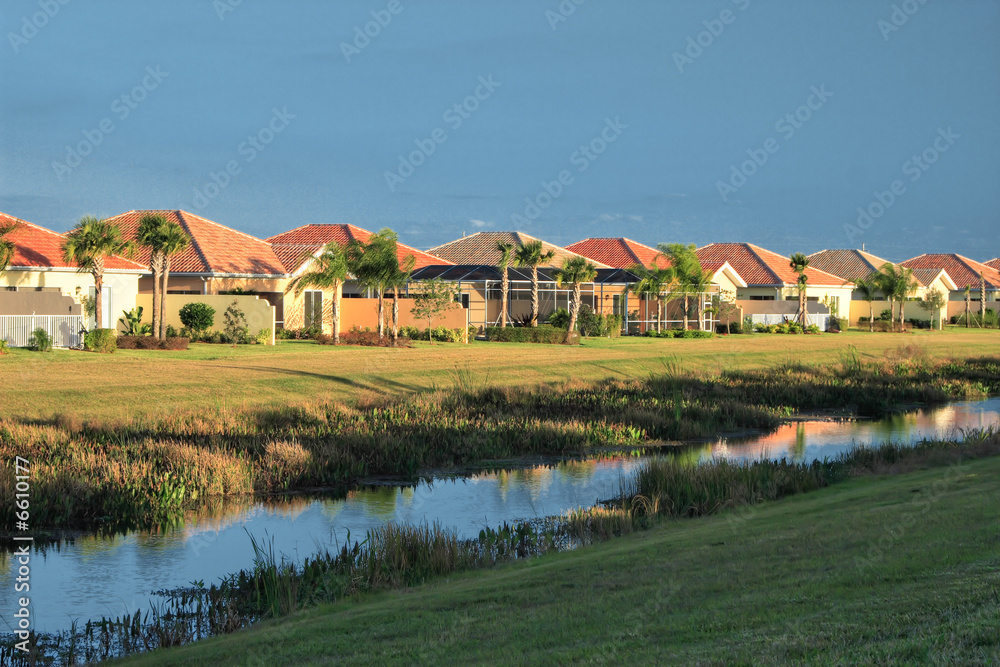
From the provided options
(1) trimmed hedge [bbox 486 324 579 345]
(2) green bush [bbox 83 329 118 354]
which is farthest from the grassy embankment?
(1) trimmed hedge [bbox 486 324 579 345]

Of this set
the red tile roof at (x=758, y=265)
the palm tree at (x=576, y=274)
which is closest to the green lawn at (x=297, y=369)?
the palm tree at (x=576, y=274)

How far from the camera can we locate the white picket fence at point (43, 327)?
3303 cm

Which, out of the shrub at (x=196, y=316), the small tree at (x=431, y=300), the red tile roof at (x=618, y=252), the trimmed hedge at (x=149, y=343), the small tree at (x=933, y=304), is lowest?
the trimmed hedge at (x=149, y=343)

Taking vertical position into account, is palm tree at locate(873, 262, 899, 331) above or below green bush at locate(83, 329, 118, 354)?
above

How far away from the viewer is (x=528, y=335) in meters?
46.3

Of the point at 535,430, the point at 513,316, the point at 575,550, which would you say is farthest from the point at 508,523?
the point at 513,316

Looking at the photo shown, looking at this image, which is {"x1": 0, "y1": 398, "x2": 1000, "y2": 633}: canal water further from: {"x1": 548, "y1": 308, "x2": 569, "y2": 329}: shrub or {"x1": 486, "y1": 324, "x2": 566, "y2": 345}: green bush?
{"x1": 548, "y1": 308, "x2": 569, "y2": 329}: shrub

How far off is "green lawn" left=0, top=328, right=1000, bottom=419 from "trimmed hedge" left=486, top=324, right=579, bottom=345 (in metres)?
1.54

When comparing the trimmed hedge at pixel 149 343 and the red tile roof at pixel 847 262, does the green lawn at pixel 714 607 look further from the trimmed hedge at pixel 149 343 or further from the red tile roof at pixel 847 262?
the red tile roof at pixel 847 262

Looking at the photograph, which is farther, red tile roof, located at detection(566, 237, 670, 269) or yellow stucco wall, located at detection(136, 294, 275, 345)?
red tile roof, located at detection(566, 237, 670, 269)

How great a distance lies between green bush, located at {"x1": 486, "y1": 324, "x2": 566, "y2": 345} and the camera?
150ft

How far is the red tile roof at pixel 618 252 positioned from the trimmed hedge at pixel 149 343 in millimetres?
37401

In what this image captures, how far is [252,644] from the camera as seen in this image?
6.83 m

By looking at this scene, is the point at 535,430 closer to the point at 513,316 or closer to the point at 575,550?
the point at 575,550
